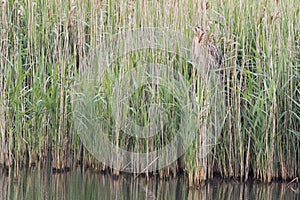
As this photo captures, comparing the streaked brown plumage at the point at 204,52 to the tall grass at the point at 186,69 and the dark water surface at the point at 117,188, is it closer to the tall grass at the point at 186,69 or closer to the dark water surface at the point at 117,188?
the tall grass at the point at 186,69

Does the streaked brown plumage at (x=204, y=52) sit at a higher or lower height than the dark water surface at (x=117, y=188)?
higher

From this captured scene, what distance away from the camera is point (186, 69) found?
13.5ft

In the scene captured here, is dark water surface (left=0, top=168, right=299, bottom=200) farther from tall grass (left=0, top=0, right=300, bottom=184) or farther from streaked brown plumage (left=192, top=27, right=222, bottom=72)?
streaked brown plumage (left=192, top=27, right=222, bottom=72)

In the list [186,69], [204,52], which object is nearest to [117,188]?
[186,69]

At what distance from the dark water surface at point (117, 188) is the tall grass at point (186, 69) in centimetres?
11

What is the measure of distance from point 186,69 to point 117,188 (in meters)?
1.09

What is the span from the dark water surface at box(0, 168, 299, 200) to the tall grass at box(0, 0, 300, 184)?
0.35 ft

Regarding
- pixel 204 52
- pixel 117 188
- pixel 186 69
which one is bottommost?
pixel 117 188

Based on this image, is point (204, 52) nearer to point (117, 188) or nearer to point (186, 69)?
point (186, 69)

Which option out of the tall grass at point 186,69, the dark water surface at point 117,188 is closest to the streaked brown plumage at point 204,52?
the tall grass at point 186,69

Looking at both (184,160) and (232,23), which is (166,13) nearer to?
(232,23)

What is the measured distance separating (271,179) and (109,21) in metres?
1.96

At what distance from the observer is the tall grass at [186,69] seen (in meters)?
4.18

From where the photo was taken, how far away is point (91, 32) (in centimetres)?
451
